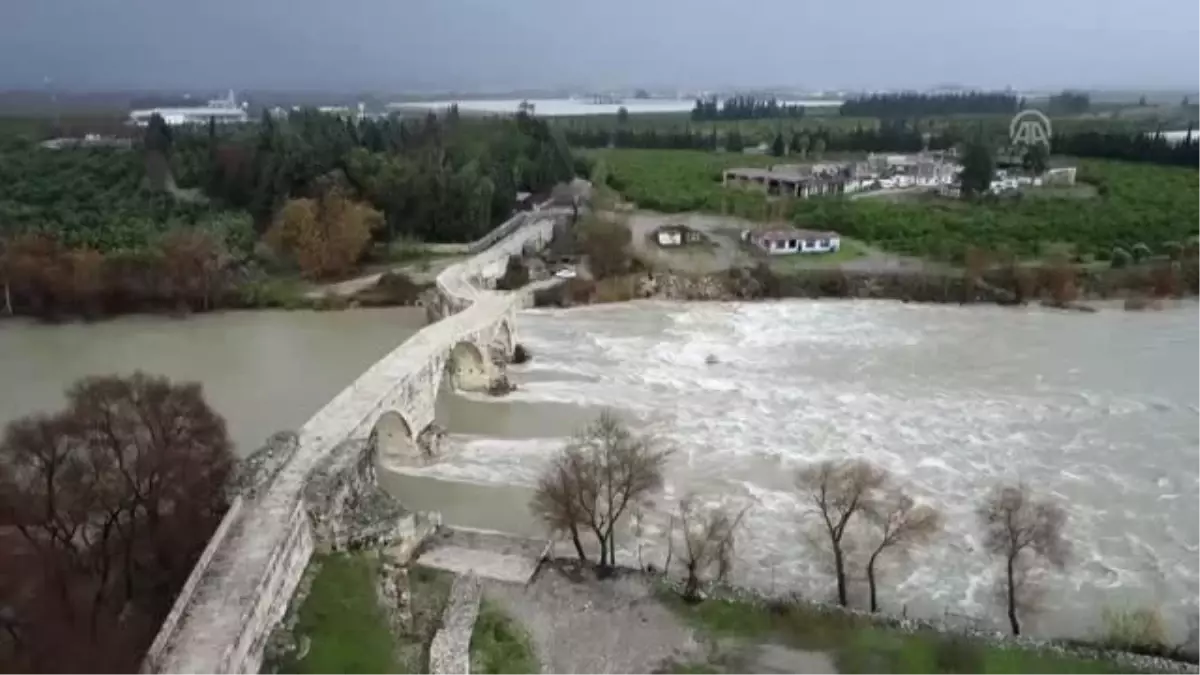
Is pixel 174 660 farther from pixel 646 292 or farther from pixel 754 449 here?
pixel 646 292

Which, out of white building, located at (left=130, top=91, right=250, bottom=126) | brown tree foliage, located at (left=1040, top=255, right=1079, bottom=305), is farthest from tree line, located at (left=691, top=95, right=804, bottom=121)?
brown tree foliage, located at (left=1040, top=255, right=1079, bottom=305)

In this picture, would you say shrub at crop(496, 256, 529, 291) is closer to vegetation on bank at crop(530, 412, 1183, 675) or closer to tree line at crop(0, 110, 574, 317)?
tree line at crop(0, 110, 574, 317)

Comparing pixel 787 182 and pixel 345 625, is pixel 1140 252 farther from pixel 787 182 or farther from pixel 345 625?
pixel 345 625

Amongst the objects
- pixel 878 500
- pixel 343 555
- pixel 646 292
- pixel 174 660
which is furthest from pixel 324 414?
pixel 646 292

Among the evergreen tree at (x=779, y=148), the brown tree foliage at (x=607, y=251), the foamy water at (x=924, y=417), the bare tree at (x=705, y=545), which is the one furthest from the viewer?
the evergreen tree at (x=779, y=148)

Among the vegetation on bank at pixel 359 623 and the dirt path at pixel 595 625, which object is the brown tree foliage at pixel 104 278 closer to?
the vegetation on bank at pixel 359 623

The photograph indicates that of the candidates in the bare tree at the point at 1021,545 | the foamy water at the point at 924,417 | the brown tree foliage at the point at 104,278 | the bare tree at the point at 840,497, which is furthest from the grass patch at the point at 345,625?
the brown tree foliage at the point at 104,278
